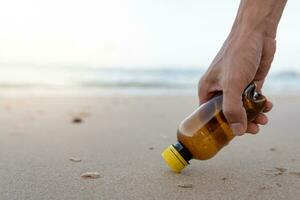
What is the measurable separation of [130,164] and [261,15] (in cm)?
71

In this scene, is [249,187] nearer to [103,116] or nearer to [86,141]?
[86,141]

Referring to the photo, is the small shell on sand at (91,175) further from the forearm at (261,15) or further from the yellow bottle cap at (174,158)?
the forearm at (261,15)

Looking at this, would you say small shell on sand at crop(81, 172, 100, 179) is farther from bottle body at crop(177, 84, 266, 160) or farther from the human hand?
the human hand

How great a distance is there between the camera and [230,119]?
124cm

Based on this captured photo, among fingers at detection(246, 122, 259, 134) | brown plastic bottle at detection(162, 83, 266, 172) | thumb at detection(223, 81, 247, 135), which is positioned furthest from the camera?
fingers at detection(246, 122, 259, 134)

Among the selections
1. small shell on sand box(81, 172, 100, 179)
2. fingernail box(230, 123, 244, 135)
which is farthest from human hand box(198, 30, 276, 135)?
small shell on sand box(81, 172, 100, 179)

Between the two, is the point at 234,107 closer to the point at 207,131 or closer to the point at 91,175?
the point at 207,131

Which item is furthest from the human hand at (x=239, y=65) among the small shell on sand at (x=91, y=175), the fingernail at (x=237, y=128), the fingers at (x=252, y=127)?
the small shell on sand at (x=91, y=175)

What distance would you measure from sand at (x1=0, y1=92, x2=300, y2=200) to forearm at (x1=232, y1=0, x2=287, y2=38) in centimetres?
46

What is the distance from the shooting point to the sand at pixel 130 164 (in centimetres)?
131


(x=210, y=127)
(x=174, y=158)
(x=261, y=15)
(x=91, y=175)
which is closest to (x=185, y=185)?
(x=174, y=158)

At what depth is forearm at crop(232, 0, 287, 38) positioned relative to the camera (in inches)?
48.2

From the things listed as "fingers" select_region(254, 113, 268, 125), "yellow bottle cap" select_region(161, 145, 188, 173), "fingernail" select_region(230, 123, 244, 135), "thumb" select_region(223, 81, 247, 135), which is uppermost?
"thumb" select_region(223, 81, 247, 135)

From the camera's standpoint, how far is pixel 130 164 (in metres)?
1.63
